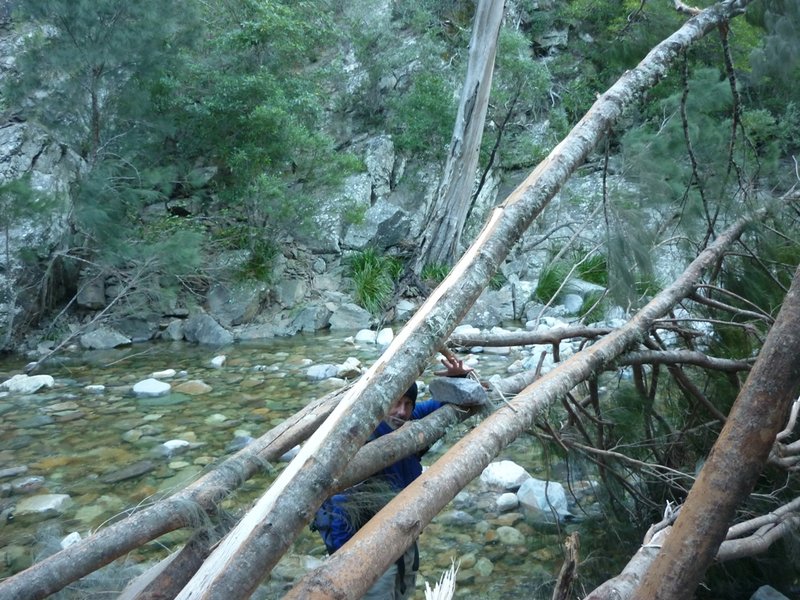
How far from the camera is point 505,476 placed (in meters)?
3.86

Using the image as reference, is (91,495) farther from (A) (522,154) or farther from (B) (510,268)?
(A) (522,154)

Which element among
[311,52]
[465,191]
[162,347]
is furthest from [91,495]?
[311,52]

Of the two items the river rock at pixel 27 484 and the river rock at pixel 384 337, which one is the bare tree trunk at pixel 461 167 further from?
the river rock at pixel 27 484

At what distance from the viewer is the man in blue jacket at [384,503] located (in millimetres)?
2064

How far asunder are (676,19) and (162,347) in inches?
250

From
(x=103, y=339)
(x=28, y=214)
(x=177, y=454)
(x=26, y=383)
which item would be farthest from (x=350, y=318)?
(x=177, y=454)

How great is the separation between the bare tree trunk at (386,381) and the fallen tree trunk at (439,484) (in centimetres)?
2

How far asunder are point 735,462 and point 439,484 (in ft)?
2.42

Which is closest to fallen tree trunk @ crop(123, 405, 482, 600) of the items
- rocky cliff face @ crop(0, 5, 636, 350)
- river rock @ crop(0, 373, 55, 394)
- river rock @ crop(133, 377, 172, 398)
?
river rock @ crop(133, 377, 172, 398)

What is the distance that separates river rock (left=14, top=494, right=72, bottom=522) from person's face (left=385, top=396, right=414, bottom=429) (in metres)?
2.31

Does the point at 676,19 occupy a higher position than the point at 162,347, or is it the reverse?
the point at 676,19

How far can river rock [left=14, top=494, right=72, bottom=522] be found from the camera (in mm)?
3574

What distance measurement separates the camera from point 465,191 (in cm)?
1083

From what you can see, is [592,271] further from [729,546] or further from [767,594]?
[729,546]
